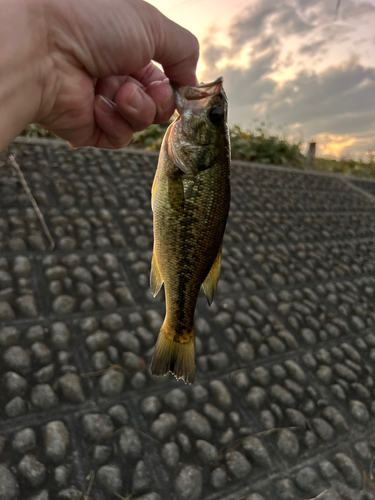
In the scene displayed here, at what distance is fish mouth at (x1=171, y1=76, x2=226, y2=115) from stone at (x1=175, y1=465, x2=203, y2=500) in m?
1.91

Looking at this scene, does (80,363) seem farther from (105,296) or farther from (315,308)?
(315,308)

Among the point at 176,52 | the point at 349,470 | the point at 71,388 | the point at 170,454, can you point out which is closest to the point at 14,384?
the point at 71,388

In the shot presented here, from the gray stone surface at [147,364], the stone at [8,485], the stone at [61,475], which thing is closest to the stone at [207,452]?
the gray stone surface at [147,364]

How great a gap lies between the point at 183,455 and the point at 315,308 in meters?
2.24

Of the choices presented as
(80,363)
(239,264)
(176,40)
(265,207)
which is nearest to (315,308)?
(239,264)

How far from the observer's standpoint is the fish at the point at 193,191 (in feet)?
4.95

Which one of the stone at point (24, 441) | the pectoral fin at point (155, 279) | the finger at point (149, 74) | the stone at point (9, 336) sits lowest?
the stone at point (24, 441)

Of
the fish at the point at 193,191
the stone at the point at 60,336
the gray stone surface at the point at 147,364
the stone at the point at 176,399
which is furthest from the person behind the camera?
the stone at the point at 60,336

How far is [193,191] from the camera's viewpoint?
1526 millimetres

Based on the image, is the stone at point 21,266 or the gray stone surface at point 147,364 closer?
the gray stone surface at point 147,364

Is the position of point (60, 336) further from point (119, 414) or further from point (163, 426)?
point (163, 426)

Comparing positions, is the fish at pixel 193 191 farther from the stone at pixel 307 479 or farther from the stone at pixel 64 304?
the stone at pixel 307 479

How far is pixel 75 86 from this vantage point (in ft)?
6.00

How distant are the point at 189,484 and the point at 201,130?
1.86 metres
